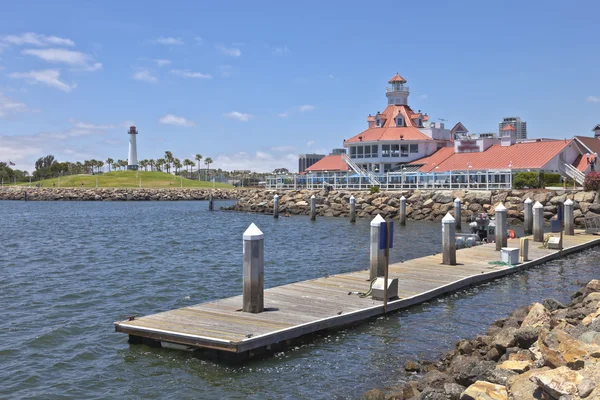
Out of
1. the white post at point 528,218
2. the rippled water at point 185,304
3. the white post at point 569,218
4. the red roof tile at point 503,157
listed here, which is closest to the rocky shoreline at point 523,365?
the rippled water at point 185,304

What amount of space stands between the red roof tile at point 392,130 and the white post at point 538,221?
4046 centimetres

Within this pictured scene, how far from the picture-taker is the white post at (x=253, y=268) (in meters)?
13.3

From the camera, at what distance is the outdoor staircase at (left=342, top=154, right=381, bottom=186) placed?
6125cm

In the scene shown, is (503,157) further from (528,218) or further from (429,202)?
(528,218)

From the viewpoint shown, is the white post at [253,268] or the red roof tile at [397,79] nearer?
the white post at [253,268]

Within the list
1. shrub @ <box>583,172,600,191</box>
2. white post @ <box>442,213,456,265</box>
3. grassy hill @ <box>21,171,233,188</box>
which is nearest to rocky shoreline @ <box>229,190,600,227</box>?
shrub @ <box>583,172,600,191</box>

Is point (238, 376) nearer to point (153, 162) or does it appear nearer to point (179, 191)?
point (179, 191)

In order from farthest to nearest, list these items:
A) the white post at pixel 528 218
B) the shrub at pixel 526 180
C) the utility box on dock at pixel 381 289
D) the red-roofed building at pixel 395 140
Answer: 1. the red-roofed building at pixel 395 140
2. the shrub at pixel 526 180
3. the white post at pixel 528 218
4. the utility box on dock at pixel 381 289

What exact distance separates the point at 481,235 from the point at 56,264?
2017 centimetres

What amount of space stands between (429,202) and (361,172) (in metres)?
16.7

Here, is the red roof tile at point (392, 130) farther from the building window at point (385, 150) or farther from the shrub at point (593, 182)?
the shrub at point (593, 182)

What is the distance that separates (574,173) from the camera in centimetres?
5434

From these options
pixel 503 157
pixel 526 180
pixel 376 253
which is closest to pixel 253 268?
pixel 376 253

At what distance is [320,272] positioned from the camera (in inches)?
953
